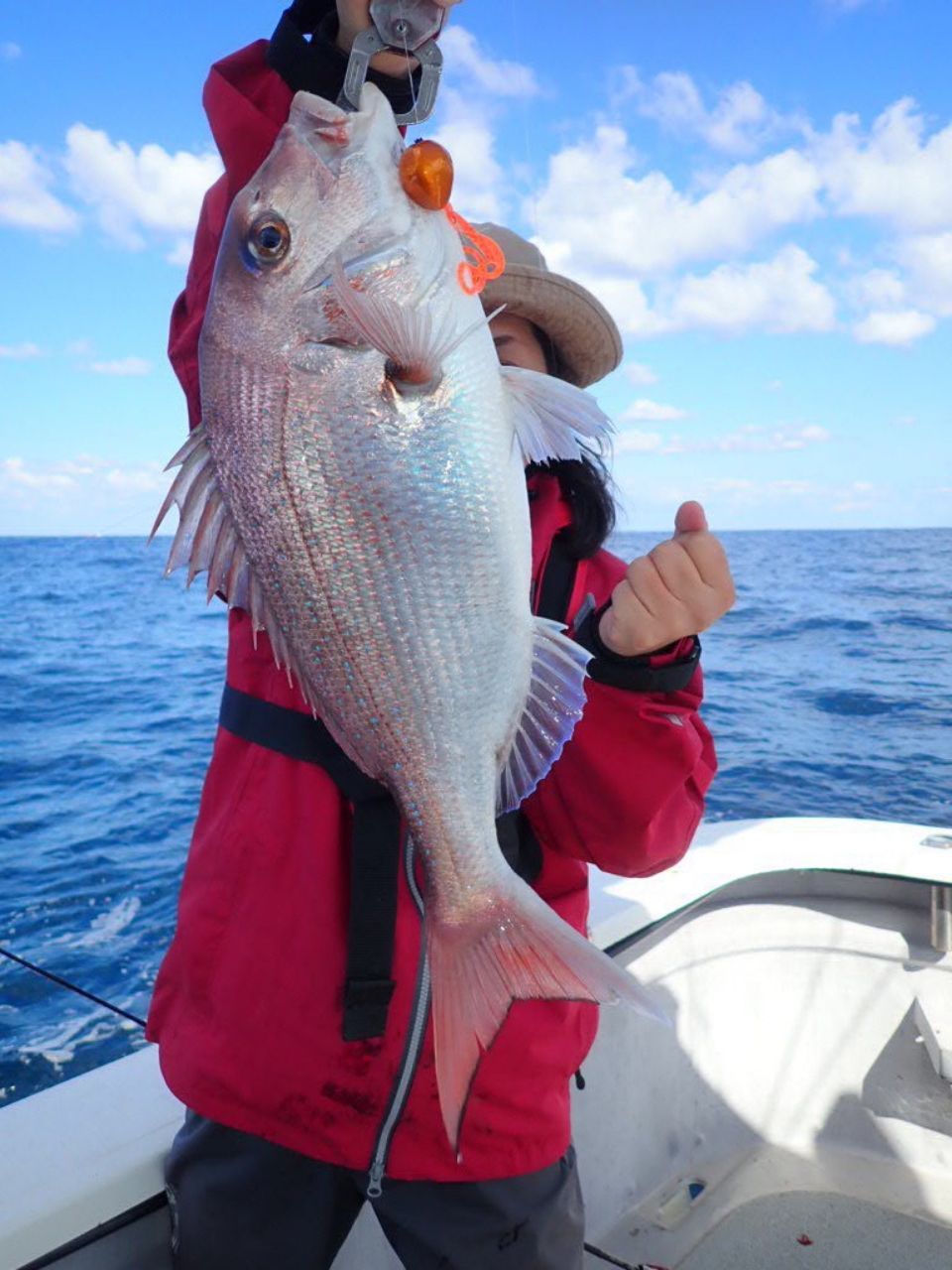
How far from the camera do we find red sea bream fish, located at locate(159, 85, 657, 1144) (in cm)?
121

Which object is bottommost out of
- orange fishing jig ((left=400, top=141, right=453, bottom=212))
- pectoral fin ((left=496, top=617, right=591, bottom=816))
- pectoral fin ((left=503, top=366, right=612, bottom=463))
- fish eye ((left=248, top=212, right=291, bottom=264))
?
pectoral fin ((left=496, top=617, right=591, bottom=816))

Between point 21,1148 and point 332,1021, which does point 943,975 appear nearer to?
point 332,1021

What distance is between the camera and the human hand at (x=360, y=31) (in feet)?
4.71

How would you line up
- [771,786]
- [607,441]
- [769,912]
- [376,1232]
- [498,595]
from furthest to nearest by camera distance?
1. [771,786]
2. [769,912]
3. [376,1232]
4. [607,441]
5. [498,595]

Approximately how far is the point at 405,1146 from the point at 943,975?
2331 mm

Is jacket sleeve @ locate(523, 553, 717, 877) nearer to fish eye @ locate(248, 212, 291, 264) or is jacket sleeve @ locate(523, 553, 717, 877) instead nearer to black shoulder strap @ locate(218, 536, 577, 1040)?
black shoulder strap @ locate(218, 536, 577, 1040)

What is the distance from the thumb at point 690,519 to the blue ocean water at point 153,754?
1.56m

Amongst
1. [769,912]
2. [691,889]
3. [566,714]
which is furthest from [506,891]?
[769,912]

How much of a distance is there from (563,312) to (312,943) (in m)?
1.29

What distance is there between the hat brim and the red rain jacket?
1.62 feet

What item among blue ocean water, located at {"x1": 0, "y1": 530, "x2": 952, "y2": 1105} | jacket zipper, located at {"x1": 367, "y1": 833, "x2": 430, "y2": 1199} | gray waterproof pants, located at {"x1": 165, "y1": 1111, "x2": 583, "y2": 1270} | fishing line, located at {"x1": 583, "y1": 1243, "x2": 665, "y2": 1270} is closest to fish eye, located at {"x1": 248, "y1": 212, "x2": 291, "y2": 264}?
jacket zipper, located at {"x1": 367, "y1": 833, "x2": 430, "y2": 1199}

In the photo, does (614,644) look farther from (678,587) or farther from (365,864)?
(365,864)

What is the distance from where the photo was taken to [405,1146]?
5.11 ft

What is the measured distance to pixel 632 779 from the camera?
148cm
